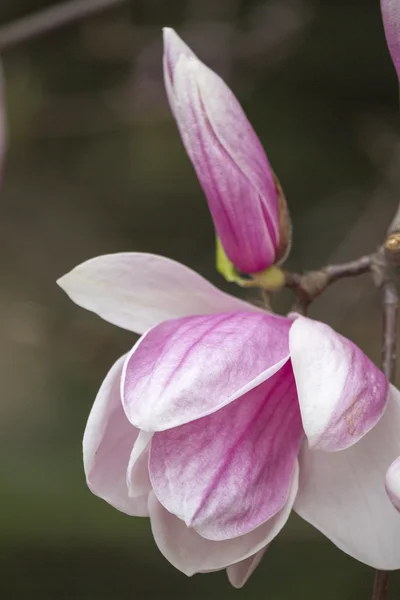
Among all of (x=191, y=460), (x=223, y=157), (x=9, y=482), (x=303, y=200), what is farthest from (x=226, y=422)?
(x=303, y=200)

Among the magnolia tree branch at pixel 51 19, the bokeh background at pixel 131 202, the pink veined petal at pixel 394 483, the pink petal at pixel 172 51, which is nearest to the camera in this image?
the pink veined petal at pixel 394 483

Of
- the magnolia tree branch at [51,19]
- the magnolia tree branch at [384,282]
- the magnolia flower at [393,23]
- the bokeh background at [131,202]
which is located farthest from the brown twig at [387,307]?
the bokeh background at [131,202]

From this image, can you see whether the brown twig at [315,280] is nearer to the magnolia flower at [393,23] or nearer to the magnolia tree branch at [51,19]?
the magnolia flower at [393,23]

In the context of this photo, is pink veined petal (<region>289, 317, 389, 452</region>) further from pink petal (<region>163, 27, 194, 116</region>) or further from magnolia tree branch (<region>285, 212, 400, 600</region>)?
pink petal (<region>163, 27, 194, 116</region>)

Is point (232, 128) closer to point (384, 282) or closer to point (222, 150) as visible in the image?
point (222, 150)

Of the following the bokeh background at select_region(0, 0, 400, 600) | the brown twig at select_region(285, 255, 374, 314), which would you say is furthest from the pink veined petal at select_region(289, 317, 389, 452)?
the bokeh background at select_region(0, 0, 400, 600)

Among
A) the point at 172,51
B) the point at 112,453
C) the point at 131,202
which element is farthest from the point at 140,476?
the point at 131,202
